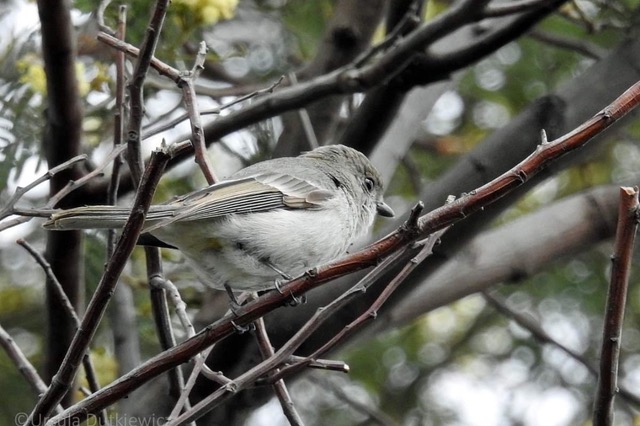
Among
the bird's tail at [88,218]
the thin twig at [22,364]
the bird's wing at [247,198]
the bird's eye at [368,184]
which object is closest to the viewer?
the bird's tail at [88,218]

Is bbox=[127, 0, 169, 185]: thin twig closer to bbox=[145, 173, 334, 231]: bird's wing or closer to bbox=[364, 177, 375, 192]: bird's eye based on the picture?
bbox=[145, 173, 334, 231]: bird's wing

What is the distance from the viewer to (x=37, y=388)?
2.95m

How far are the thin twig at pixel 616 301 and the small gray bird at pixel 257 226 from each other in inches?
53.7

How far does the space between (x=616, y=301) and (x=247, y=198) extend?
5.24ft

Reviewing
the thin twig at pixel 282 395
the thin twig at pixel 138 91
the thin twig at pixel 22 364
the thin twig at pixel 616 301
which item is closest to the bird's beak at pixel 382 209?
the thin twig at pixel 282 395

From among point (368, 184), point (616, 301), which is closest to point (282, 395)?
point (616, 301)

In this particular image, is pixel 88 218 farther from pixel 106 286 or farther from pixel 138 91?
pixel 106 286

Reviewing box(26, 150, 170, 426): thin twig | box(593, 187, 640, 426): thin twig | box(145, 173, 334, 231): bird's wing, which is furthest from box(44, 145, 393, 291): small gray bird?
box(593, 187, 640, 426): thin twig

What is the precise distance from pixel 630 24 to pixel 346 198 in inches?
71.5

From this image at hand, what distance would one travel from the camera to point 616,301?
7.41 ft

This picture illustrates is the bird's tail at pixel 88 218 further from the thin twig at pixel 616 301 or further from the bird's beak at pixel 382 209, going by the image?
the bird's beak at pixel 382 209

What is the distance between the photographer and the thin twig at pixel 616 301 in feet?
7.23

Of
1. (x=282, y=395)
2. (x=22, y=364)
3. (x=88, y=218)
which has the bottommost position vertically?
(x=282, y=395)

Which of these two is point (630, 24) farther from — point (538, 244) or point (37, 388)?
point (37, 388)
